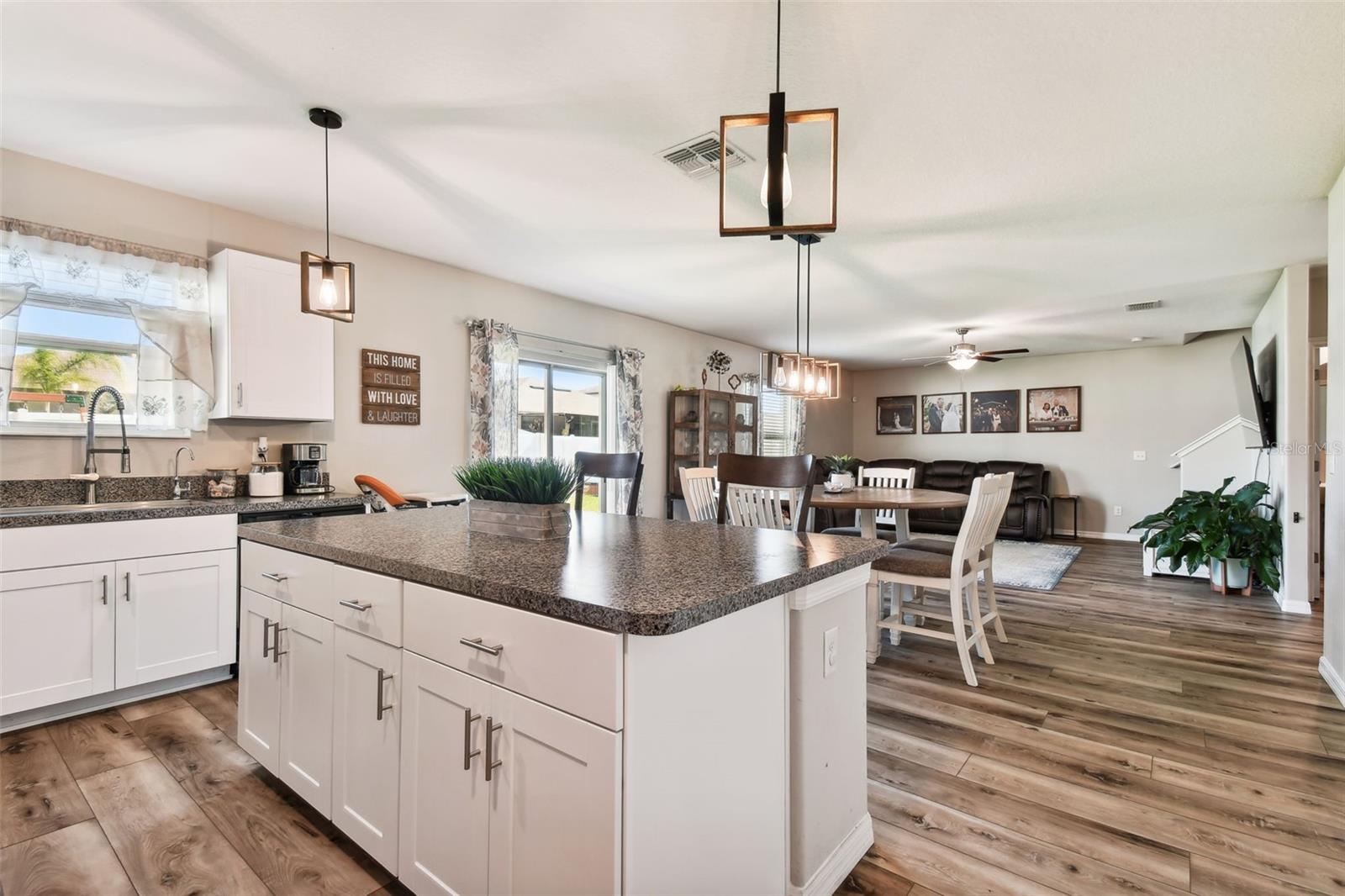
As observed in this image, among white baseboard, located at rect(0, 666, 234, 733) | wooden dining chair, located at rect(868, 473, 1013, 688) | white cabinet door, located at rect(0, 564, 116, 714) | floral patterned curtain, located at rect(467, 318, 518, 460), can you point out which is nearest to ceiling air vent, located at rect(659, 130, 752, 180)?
wooden dining chair, located at rect(868, 473, 1013, 688)

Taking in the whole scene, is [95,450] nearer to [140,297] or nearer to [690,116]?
[140,297]

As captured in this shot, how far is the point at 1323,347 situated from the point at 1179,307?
141cm

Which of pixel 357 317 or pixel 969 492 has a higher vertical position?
pixel 357 317

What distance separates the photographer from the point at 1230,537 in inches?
182

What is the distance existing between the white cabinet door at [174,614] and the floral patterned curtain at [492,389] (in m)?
1.83

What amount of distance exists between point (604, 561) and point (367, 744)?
80 cm

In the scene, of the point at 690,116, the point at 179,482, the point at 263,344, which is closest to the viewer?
the point at 690,116

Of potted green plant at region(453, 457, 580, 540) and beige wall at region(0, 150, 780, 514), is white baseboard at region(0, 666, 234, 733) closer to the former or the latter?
beige wall at region(0, 150, 780, 514)

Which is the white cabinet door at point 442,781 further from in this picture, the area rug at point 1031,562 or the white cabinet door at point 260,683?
the area rug at point 1031,562

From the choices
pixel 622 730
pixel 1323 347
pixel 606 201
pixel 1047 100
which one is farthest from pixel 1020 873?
pixel 1323 347

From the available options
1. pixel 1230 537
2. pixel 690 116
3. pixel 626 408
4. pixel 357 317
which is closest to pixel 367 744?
pixel 690 116

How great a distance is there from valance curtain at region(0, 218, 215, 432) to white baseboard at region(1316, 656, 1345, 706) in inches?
224

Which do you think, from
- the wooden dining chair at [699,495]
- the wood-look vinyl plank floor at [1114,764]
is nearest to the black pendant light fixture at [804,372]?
the wooden dining chair at [699,495]

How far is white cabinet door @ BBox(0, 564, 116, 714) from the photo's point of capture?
242 centimetres
